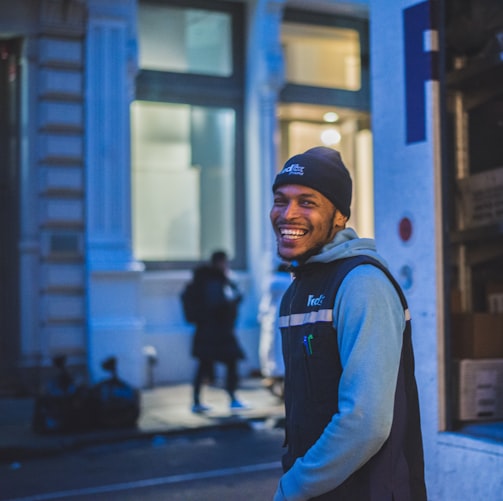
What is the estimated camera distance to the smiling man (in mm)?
2275

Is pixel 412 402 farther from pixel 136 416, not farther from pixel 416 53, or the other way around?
pixel 136 416

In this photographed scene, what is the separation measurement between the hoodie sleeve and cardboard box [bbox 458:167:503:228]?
2.69 metres

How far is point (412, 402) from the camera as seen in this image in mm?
2504

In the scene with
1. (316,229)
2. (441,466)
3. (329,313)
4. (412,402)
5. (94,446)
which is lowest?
(94,446)

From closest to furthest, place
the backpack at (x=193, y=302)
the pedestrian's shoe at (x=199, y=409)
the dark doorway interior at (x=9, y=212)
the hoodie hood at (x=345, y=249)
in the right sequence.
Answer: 1. the hoodie hood at (x=345, y=249)
2. the pedestrian's shoe at (x=199, y=409)
3. the backpack at (x=193, y=302)
4. the dark doorway interior at (x=9, y=212)

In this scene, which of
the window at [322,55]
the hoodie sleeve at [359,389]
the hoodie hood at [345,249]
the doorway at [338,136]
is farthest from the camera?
the doorway at [338,136]

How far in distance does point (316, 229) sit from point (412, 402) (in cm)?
52

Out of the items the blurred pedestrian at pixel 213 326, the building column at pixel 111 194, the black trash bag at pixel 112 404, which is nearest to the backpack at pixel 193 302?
the blurred pedestrian at pixel 213 326

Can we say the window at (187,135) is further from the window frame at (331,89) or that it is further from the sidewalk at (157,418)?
the sidewalk at (157,418)

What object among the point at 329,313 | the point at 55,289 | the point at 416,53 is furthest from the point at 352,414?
the point at 55,289

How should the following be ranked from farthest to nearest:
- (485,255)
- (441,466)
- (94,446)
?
(94,446), (485,255), (441,466)

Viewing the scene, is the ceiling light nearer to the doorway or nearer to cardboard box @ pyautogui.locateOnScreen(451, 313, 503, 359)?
the doorway

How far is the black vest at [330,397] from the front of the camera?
7.80 ft

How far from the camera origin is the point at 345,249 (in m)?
2.52
